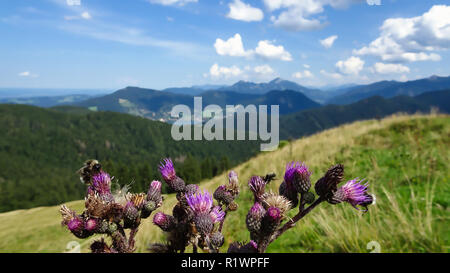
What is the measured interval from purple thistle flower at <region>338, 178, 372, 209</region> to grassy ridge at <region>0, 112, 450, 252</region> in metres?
0.15

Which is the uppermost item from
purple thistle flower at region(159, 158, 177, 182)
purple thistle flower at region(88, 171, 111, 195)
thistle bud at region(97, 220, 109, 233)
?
purple thistle flower at region(159, 158, 177, 182)

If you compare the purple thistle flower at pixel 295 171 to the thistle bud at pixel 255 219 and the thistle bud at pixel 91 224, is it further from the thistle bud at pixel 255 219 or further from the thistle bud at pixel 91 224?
the thistle bud at pixel 91 224

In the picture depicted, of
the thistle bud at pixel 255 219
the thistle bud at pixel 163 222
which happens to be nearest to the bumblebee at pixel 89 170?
the thistle bud at pixel 163 222

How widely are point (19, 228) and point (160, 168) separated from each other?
1211cm

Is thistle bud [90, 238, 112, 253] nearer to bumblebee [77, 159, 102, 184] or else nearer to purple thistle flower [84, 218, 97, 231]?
purple thistle flower [84, 218, 97, 231]

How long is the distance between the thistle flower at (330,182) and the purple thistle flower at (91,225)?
94 cm

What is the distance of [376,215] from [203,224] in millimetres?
4656

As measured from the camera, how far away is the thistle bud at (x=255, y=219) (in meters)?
1.01

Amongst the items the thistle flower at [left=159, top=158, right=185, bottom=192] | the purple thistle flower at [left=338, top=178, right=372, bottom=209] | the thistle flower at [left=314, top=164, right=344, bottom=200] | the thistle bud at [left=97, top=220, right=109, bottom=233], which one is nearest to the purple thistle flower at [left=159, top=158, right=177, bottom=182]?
the thistle flower at [left=159, top=158, right=185, bottom=192]

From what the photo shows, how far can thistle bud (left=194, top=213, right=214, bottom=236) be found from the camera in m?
1.01

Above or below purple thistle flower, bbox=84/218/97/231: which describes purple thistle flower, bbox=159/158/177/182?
above

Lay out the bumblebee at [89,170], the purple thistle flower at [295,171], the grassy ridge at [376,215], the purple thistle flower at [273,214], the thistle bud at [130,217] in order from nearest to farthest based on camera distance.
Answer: the purple thistle flower at [273,214] < the thistle bud at [130,217] < the purple thistle flower at [295,171] < the bumblebee at [89,170] < the grassy ridge at [376,215]
